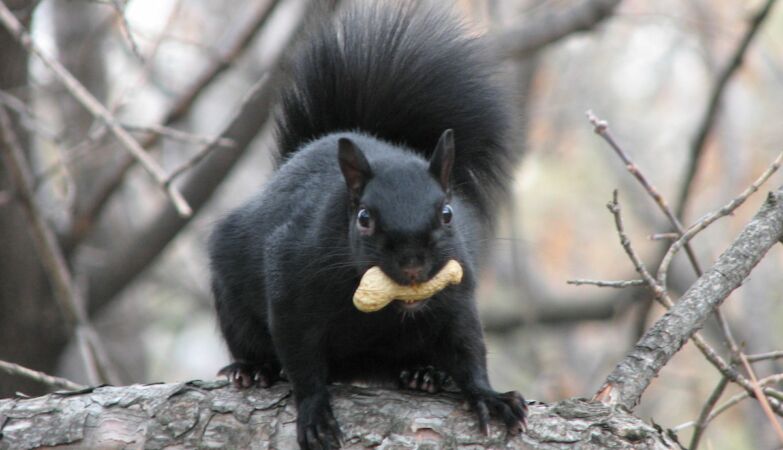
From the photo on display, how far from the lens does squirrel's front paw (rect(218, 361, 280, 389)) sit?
9.37 ft

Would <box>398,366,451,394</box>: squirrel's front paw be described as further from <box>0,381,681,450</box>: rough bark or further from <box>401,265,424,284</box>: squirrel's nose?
<box>401,265,424,284</box>: squirrel's nose

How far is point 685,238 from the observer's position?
8.18ft

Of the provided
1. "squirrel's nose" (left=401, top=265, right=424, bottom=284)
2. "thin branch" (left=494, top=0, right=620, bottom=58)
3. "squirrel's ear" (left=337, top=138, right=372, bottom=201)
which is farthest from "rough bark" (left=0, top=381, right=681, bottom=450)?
"thin branch" (left=494, top=0, right=620, bottom=58)

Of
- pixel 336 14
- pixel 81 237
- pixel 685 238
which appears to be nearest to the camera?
pixel 685 238

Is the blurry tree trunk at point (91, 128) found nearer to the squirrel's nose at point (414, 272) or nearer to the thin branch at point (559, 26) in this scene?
the thin branch at point (559, 26)

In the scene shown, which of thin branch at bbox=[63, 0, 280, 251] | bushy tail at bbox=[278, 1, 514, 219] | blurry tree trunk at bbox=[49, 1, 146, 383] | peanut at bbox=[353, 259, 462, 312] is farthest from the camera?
blurry tree trunk at bbox=[49, 1, 146, 383]

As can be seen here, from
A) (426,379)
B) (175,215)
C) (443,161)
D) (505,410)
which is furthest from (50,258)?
(505,410)

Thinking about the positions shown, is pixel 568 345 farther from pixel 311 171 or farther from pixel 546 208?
pixel 311 171

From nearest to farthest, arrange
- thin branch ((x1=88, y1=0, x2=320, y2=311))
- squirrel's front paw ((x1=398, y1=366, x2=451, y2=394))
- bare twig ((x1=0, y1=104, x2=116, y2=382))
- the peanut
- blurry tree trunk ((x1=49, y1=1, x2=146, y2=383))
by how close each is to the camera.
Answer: the peanut < squirrel's front paw ((x1=398, y1=366, x2=451, y2=394)) < bare twig ((x1=0, y1=104, x2=116, y2=382)) < thin branch ((x1=88, y1=0, x2=320, y2=311)) < blurry tree trunk ((x1=49, y1=1, x2=146, y2=383))

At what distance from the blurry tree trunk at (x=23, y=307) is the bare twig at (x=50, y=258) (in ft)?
2.22

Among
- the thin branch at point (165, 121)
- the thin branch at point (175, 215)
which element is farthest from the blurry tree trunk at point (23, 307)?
the thin branch at point (175, 215)

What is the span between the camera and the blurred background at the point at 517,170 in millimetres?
4770

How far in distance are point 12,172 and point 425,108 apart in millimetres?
1839

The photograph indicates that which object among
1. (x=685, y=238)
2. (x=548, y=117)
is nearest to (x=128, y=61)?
(x=548, y=117)
